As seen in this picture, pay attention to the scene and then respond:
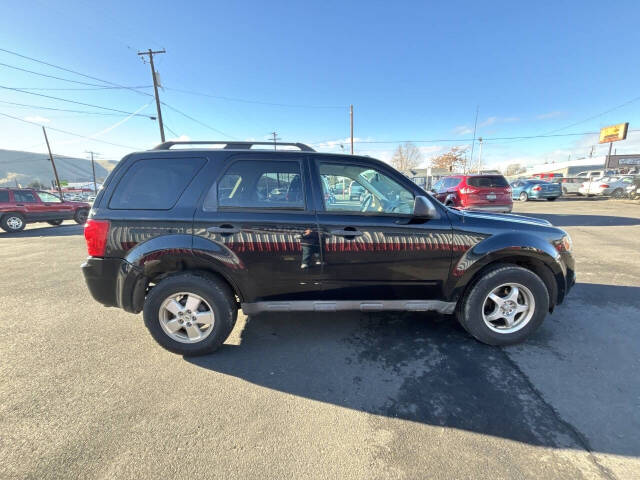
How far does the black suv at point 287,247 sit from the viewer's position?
2471mm

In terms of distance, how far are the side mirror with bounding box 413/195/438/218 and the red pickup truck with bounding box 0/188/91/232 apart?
45.1 feet

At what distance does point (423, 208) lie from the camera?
96.5 inches

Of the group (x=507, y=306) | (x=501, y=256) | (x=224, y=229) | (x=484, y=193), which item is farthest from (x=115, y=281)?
(x=484, y=193)

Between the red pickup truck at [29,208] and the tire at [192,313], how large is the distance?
12.1 meters

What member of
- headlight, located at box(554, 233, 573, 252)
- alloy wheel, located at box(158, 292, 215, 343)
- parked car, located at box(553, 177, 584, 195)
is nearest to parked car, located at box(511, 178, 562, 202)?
parked car, located at box(553, 177, 584, 195)

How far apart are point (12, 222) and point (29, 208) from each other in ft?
2.47

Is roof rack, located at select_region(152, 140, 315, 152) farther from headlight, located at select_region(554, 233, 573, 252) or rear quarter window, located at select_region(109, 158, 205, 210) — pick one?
headlight, located at select_region(554, 233, 573, 252)

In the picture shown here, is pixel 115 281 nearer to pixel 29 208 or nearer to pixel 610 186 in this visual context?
pixel 29 208

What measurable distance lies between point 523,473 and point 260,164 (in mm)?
2862

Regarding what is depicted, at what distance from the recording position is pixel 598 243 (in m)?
6.70

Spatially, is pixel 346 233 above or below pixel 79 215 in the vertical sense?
above

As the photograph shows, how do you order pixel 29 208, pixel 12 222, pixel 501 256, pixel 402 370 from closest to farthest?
pixel 402 370
pixel 501 256
pixel 12 222
pixel 29 208

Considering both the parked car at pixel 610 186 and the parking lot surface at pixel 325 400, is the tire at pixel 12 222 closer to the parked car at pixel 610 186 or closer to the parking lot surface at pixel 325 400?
the parking lot surface at pixel 325 400

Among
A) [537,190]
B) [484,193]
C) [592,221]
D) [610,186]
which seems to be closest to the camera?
[484,193]
